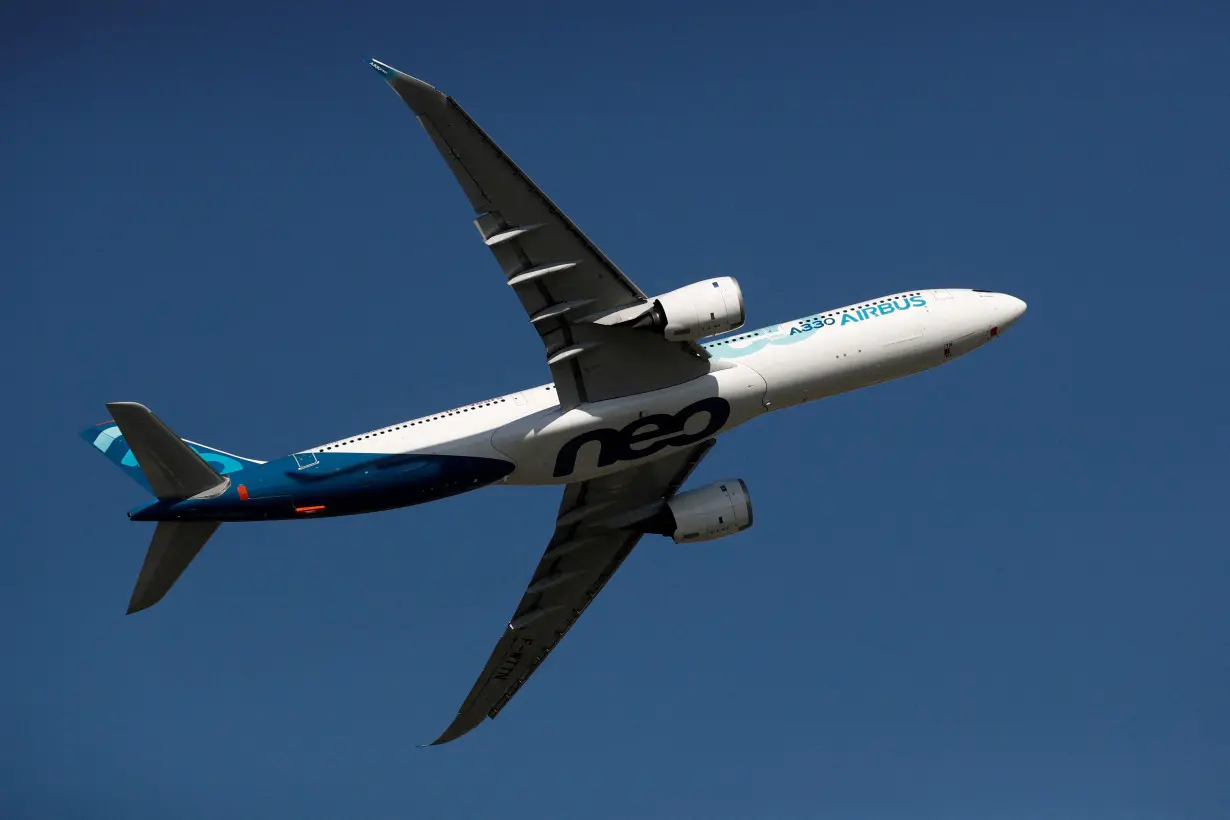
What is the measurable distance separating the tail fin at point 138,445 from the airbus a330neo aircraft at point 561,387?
45 millimetres

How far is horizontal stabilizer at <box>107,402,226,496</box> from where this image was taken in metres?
38.3

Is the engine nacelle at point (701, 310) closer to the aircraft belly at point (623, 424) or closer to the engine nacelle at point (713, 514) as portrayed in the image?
the aircraft belly at point (623, 424)

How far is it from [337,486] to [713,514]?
1304cm

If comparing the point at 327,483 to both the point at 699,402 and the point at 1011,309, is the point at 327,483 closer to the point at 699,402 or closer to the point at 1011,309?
the point at 699,402

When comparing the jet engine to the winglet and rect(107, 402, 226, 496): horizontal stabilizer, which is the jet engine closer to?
rect(107, 402, 226, 496): horizontal stabilizer

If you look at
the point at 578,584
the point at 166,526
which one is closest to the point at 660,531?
the point at 578,584

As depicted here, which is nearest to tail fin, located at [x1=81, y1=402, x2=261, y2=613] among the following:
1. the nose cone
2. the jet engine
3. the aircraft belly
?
the aircraft belly

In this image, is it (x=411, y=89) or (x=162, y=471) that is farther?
(x=162, y=471)

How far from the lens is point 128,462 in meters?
44.8

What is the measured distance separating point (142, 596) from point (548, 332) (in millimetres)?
14144

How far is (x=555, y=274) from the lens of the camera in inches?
1617

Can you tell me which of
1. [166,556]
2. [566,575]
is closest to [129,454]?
[166,556]

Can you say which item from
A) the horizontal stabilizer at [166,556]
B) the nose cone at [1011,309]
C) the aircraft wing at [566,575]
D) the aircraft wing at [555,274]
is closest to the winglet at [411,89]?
the aircraft wing at [555,274]

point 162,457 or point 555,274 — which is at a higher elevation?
point 555,274
